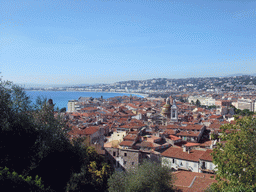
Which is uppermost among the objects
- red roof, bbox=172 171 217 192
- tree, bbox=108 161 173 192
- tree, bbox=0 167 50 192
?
tree, bbox=0 167 50 192

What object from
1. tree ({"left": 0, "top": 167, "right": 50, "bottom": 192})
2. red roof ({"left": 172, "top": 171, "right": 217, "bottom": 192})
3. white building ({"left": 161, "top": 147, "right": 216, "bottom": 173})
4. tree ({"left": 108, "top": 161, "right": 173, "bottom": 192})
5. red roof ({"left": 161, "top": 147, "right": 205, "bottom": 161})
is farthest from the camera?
red roof ({"left": 161, "top": 147, "right": 205, "bottom": 161})

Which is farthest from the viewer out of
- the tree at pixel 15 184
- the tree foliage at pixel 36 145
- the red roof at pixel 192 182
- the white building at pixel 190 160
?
the white building at pixel 190 160

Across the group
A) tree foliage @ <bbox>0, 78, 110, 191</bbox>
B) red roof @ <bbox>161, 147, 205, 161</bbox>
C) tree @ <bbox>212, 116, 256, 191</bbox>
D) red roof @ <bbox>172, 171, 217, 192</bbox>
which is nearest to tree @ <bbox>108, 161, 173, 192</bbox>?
red roof @ <bbox>172, 171, 217, 192</bbox>

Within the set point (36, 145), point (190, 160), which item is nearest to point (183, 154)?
point (190, 160)

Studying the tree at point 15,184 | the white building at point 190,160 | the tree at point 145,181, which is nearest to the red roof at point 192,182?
the tree at point 145,181

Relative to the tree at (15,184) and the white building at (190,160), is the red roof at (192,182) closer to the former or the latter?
the white building at (190,160)

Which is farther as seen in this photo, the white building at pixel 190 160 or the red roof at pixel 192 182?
the white building at pixel 190 160

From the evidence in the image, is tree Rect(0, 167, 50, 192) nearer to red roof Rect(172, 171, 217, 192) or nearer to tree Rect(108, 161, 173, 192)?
tree Rect(108, 161, 173, 192)

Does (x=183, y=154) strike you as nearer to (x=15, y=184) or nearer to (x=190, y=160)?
(x=190, y=160)

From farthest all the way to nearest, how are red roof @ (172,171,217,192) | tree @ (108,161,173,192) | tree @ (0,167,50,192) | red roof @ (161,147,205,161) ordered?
red roof @ (161,147,205,161) < red roof @ (172,171,217,192) < tree @ (108,161,173,192) < tree @ (0,167,50,192)
